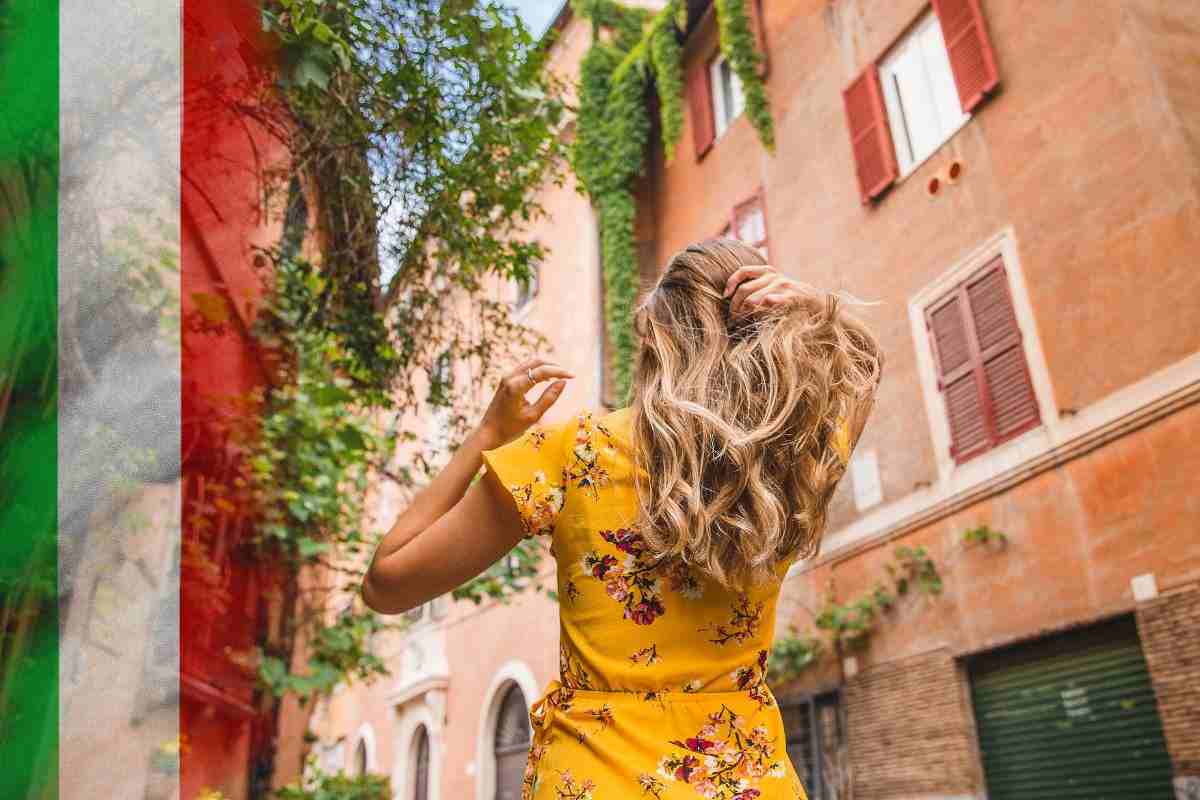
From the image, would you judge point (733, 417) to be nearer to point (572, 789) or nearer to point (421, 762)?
point (572, 789)

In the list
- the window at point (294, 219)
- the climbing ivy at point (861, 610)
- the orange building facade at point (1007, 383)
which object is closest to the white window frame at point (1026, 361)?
the orange building facade at point (1007, 383)

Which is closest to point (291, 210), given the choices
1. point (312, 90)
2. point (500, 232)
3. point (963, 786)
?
point (500, 232)

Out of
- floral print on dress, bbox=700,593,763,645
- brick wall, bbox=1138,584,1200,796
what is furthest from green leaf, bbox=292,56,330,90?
brick wall, bbox=1138,584,1200,796

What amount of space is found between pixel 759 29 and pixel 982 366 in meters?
5.97

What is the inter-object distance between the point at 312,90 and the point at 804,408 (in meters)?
1.97

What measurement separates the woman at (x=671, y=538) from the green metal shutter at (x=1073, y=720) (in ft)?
19.6

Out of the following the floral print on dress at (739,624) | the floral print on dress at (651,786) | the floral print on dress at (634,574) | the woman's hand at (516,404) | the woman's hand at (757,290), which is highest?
the woman's hand at (757,290)

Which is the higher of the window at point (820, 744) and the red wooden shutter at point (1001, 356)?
the red wooden shutter at point (1001, 356)

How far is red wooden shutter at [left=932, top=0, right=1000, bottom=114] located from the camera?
812 cm

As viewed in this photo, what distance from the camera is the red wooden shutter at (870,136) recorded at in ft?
30.3

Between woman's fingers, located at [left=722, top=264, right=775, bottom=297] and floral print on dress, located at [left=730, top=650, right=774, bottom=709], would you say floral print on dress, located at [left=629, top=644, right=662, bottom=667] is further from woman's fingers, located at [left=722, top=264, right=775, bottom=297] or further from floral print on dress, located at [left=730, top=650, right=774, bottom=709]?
woman's fingers, located at [left=722, top=264, right=775, bottom=297]

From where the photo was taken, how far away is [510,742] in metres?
14.0

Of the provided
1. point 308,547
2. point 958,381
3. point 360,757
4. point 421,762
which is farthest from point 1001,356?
point 360,757

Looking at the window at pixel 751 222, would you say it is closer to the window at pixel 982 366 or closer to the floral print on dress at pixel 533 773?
the window at pixel 982 366
